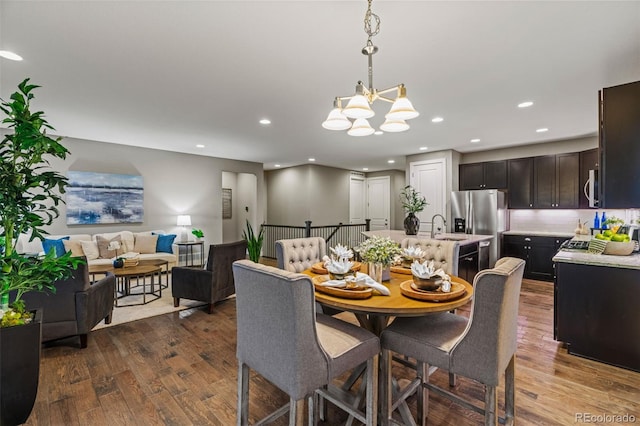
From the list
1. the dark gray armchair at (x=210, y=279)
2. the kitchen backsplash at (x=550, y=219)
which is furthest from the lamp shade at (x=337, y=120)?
the kitchen backsplash at (x=550, y=219)

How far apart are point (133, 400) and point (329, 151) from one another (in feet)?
16.9

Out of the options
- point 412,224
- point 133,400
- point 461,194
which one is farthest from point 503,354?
point 461,194

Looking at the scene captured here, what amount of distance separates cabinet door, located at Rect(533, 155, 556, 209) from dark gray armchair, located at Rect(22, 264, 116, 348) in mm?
6825

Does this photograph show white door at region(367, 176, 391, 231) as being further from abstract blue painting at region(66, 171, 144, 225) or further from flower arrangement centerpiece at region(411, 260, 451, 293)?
flower arrangement centerpiece at region(411, 260, 451, 293)

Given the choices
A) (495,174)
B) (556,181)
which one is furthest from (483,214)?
(556,181)

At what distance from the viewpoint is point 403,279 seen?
226 centimetres

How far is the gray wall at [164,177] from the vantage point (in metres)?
5.29

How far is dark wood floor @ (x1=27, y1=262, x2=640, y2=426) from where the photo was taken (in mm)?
1927

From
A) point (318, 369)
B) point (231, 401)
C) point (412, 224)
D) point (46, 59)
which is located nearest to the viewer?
point (318, 369)

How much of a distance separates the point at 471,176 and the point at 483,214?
1.03 m

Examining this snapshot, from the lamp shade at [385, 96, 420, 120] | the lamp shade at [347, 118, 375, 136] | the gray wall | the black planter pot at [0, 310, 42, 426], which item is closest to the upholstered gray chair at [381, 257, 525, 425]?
the lamp shade at [385, 96, 420, 120]

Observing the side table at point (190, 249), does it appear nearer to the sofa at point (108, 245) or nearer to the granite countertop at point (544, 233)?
the sofa at point (108, 245)

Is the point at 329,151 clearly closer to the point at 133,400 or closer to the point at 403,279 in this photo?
the point at 403,279

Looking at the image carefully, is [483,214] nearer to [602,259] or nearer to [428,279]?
[602,259]
